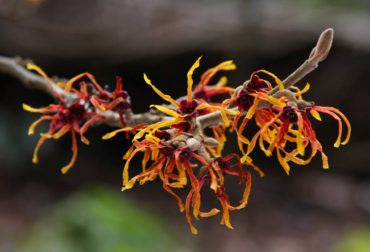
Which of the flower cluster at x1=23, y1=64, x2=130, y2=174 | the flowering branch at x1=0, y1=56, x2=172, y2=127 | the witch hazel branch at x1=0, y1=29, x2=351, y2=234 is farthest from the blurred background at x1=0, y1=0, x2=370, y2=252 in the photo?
the witch hazel branch at x1=0, y1=29, x2=351, y2=234

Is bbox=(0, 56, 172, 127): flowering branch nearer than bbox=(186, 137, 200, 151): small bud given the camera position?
No

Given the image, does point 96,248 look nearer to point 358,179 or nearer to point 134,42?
point 134,42

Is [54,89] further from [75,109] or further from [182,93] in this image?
[182,93]

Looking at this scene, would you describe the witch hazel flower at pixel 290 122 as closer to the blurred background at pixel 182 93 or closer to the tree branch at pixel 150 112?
the tree branch at pixel 150 112

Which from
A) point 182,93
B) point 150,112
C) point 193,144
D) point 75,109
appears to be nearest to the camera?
point 193,144

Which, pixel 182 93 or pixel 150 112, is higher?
pixel 150 112

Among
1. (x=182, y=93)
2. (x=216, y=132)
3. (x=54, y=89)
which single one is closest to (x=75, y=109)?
(x=54, y=89)

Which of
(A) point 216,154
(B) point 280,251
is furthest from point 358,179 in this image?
(A) point 216,154

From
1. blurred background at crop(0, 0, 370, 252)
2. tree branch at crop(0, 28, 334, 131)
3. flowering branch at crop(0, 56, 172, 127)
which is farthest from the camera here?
blurred background at crop(0, 0, 370, 252)

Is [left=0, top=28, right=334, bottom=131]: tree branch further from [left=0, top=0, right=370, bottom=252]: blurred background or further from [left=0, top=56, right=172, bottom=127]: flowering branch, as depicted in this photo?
[left=0, top=0, right=370, bottom=252]: blurred background
